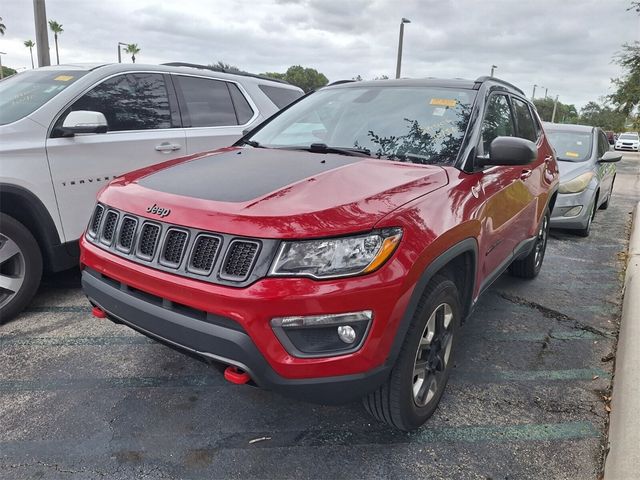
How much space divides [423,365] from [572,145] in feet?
22.7

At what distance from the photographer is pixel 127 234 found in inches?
93.6

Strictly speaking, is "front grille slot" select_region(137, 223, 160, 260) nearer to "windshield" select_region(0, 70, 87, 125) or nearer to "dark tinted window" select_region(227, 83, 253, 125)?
"windshield" select_region(0, 70, 87, 125)

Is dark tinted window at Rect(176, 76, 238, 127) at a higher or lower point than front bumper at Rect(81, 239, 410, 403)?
higher

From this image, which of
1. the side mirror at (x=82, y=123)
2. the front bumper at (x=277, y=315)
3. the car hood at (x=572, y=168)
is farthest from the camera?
the car hood at (x=572, y=168)

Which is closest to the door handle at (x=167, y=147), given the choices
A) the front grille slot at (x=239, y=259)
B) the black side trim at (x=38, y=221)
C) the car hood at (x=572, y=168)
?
the black side trim at (x=38, y=221)

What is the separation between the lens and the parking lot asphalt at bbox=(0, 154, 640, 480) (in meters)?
2.30

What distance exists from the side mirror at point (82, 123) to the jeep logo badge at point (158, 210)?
1750 mm

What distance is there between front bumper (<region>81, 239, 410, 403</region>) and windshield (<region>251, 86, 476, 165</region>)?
1102mm

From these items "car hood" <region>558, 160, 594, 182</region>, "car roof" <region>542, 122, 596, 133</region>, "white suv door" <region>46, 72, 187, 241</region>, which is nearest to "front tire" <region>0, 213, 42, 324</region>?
"white suv door" <region>46, 72, 187, 241</region>

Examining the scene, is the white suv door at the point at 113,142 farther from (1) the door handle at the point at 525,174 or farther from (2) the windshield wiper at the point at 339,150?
(1) the door handle at the point at 525,174

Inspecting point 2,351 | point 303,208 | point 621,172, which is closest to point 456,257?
point 303,208

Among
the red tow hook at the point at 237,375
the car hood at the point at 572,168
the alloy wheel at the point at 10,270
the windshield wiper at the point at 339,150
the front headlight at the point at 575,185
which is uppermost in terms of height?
the windshield wiper at the point at 339,150

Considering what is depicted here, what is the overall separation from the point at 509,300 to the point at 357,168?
2670 mm

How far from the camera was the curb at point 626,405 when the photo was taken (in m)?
2.20
